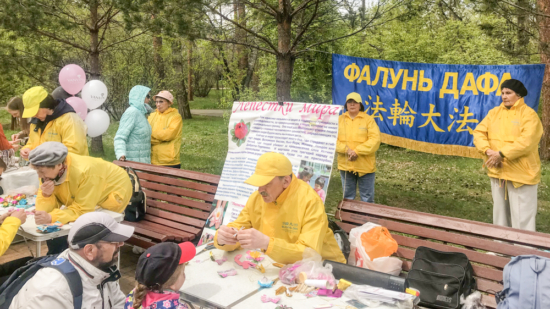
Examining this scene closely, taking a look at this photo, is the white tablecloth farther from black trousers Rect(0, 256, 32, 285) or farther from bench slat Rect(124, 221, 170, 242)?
black trousers Rect(0, 256, 32, 285)

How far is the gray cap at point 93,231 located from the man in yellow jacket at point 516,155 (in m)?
3.88

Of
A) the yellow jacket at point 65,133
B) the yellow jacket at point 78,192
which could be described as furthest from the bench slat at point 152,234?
the yellow jacket at point 65,133

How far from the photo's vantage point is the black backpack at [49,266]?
7.44ft

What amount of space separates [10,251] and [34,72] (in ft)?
21.5

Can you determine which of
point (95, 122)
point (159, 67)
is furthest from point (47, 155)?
point (159, 67)

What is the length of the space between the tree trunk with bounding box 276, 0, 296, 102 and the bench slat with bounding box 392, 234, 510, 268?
3.10 meters

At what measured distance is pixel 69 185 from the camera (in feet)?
12.0

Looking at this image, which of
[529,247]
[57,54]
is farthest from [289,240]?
[57,54]

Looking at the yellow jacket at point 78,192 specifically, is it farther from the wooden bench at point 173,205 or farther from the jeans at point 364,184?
the jeans at point 364,184

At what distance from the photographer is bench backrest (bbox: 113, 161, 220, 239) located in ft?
15.8

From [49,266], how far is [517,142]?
441 centimetres

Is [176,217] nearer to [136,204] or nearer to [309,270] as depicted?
[136,204]

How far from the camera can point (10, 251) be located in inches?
205

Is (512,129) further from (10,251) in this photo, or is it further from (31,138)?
(10,251)
